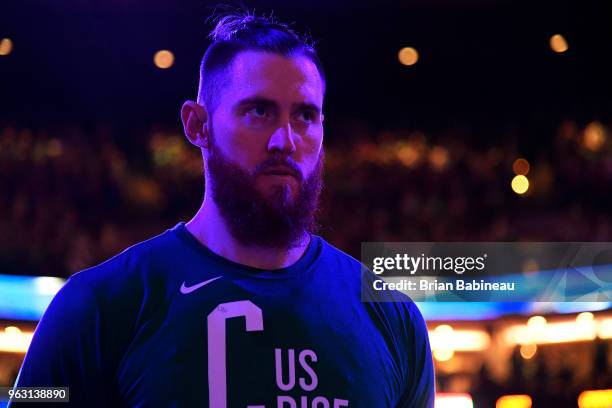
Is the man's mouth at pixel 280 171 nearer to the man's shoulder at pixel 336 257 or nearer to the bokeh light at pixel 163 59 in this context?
the man's shoulder at pixel 336 257

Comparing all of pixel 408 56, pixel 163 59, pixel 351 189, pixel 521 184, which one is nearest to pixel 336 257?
pixel 163 59

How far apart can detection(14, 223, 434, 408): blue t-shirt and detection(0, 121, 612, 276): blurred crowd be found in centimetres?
240

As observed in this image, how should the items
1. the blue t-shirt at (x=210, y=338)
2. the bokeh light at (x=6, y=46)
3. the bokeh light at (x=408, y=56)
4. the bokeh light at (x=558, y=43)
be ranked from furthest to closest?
the bokeh light at (x=408, y=56) → the bokeh light at (x=558, y=43) → the bokeh light at (x=6, y=46) → the blue t-shirt at (x=210, y=338)

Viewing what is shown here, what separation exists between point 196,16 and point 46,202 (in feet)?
4.84

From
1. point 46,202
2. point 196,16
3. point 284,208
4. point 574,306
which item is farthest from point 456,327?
point 284,208

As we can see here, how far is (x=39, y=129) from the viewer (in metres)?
4.00

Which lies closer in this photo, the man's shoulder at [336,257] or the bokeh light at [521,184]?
the man's shoulder at [336,257]

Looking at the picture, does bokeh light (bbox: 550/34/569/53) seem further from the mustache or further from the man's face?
the mustache

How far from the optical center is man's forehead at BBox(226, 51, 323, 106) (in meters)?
1.56

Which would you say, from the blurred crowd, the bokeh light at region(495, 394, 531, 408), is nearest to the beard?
the blurred crowd

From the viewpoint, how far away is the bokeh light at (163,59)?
367 centimetres

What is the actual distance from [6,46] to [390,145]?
2.25m

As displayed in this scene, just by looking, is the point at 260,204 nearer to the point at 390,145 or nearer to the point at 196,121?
the point at 196,121

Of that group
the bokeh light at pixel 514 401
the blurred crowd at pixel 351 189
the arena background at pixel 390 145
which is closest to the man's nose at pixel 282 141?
the arena background at pixel 390 145
